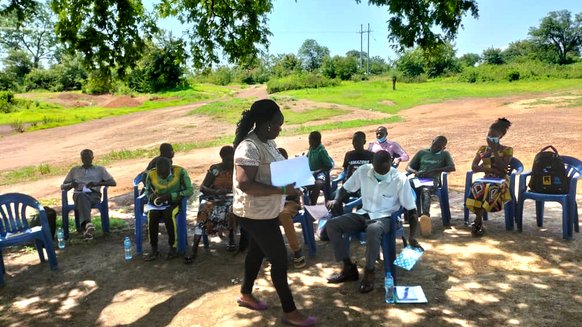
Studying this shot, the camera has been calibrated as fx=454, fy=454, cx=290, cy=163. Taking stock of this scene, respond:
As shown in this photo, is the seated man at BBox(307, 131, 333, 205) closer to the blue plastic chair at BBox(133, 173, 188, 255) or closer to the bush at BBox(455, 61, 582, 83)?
the blue plastic chair at BBox(133, 173, 188, 255)

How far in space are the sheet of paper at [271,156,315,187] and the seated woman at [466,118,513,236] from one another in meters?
3.01

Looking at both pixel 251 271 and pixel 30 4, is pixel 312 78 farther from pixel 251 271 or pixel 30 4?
pixel 251 271

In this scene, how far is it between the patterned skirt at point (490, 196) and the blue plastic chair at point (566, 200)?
0.24 m

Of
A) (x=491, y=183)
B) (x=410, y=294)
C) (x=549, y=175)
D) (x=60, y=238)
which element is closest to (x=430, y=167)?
(x=491, y=183)

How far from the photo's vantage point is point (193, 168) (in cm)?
1309

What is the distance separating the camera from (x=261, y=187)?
338 centimetres

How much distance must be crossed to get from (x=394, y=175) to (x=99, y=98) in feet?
153

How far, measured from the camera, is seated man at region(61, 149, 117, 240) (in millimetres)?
6480

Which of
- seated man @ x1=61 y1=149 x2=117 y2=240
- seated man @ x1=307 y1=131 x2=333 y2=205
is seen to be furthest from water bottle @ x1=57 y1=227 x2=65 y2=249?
seated man @ x1=307 y1=131 x2=333 y2=205

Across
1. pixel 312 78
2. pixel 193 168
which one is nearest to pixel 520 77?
pixel 312 78

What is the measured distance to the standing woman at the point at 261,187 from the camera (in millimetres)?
3398

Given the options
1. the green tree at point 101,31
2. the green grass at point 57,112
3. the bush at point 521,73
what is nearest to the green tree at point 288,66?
the green grass at point 57,112

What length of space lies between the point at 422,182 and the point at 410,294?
7.72ft

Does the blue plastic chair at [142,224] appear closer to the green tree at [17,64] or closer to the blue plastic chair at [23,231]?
the blue plastic chair at [23,231]
